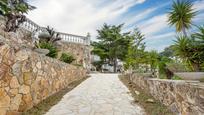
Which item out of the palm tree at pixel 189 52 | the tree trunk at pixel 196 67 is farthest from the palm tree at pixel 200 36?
the tree trunk at pixel 196 67

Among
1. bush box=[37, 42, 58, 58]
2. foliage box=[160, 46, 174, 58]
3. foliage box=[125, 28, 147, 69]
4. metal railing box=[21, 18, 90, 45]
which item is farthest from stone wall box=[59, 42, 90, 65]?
foliage box=[160, 46, 174, 58]

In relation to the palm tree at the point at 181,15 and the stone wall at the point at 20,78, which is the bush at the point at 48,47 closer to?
the stone wall at the point at 20,78

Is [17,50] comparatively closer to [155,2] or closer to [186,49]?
[186,49]

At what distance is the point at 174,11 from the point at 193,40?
447 cm

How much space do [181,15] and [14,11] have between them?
9.77m

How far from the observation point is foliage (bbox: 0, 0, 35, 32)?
780 centimetres

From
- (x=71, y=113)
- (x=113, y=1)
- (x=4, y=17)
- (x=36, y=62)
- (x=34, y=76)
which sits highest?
(x=113, y=1)

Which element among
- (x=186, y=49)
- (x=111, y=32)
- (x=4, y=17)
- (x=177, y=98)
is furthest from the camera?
(x=111, y=32)

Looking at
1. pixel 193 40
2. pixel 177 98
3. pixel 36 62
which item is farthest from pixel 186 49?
pixel 36 62

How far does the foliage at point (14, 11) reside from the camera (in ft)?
25.6

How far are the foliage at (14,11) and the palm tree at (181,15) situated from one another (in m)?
8.33

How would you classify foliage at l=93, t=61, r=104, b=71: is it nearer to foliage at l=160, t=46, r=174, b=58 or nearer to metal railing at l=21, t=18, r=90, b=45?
metal railing at l=21, t=18, r=90, b=45

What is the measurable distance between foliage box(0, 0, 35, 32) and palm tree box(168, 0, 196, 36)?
27.3 ft

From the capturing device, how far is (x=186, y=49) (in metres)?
5.80
